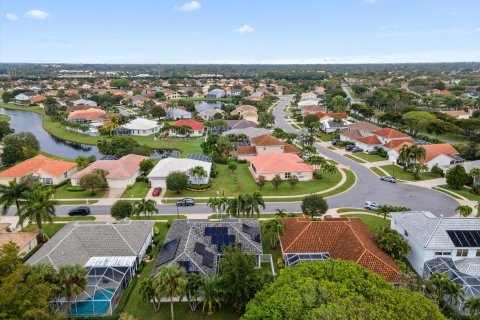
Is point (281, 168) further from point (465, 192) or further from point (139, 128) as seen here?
point (139, 128)

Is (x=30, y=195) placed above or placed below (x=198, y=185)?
above

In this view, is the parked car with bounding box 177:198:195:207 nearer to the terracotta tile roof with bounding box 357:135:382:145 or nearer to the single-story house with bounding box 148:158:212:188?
the single-story house with bounding box 148:158:212:188

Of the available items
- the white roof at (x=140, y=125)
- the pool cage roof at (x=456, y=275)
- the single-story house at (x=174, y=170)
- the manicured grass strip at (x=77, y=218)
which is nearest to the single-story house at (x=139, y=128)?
the white roof at (x=140, y=125)

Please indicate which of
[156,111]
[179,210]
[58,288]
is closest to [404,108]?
[156,111]

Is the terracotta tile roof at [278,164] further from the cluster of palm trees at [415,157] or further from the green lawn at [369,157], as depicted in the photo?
the green lawn at [369,157]

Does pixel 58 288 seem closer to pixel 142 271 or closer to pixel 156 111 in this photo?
pixel 142 271
